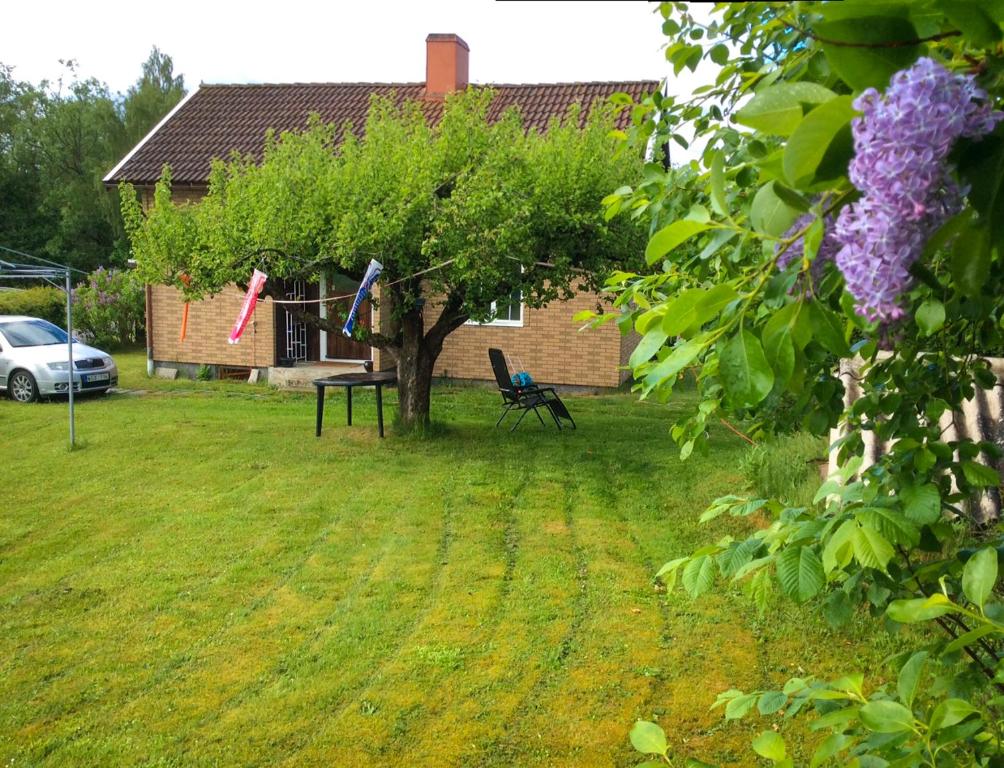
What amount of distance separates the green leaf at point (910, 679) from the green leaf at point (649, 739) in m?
0.37

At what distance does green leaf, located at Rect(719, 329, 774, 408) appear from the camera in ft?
2.87

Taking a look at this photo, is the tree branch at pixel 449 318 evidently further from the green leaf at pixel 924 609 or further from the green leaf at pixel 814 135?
the green leaf at pixel 814 135

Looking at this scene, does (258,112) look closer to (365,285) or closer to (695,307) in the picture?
(365,285)

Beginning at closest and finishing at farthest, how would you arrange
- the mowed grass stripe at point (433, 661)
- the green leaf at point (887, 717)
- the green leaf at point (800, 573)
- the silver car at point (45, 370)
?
1. the green leaf at point (887, 717)
2. the green leaf at point (800, 573)
3. the mowed grass stripe at point (433, 661)
4. the silver car at point (45, 370)

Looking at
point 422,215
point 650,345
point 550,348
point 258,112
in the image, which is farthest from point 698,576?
point 258,112

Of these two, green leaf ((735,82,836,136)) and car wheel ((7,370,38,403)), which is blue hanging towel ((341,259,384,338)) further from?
green leaf ((735,82,836,136))

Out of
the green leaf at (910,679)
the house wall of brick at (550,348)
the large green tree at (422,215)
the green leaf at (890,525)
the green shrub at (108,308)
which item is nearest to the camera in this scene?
the green leaf at (910,679)

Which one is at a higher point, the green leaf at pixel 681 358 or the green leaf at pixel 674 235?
the green leaf at pixel 674 235

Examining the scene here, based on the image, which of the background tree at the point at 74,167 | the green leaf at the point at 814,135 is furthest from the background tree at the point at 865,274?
the background tree at the point at 74,167

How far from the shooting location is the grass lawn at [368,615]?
4277 millimetres

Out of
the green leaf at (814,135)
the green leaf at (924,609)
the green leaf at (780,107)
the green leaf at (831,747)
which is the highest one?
the green leaf at (780,107)

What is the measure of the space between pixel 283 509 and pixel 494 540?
2.23 metres

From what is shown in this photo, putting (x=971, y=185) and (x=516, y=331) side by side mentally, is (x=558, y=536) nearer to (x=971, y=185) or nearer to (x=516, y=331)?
(x=971, y=185)

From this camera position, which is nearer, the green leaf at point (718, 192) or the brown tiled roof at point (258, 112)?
the green leaf at point (718, 192)
